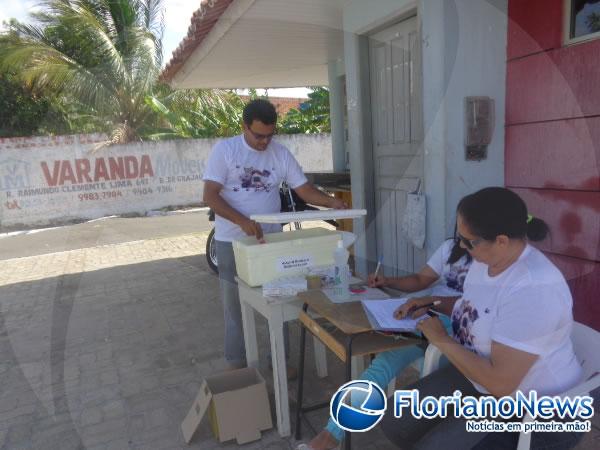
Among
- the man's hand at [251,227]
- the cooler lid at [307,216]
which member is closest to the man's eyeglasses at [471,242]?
the cooler lid at [307,216]

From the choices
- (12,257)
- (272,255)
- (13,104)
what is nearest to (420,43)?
(272,255)

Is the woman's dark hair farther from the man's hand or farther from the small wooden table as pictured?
the man's hand

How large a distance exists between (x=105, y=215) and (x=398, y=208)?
941 centimetres

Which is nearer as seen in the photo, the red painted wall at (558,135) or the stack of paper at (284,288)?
the stack of paper at (284,288)

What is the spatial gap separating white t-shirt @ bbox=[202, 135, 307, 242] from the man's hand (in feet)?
0.67

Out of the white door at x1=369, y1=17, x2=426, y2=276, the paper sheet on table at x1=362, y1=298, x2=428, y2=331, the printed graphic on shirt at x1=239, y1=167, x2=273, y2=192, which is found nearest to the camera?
the paper sheet on table at x1=362, y1=298, x2=428, y2=331

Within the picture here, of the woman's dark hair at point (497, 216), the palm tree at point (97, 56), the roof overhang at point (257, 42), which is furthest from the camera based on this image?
the palm tree at point (97, 56)

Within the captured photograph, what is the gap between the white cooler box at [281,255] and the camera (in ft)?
7.42

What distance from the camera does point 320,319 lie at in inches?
84.3

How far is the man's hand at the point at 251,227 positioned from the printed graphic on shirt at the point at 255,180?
0.93ft

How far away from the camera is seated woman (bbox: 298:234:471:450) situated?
185 cm

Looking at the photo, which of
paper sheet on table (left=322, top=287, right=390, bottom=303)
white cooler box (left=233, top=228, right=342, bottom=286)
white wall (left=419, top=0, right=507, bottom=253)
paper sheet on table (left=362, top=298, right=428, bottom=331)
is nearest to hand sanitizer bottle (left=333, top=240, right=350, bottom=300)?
paper sheet on table (left=322, top=287, right=390, bottom=303)

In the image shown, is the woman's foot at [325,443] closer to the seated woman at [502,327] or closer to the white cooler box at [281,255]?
the seated woman at [502,327]

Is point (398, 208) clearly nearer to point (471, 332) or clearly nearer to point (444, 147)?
point (444, 147)
